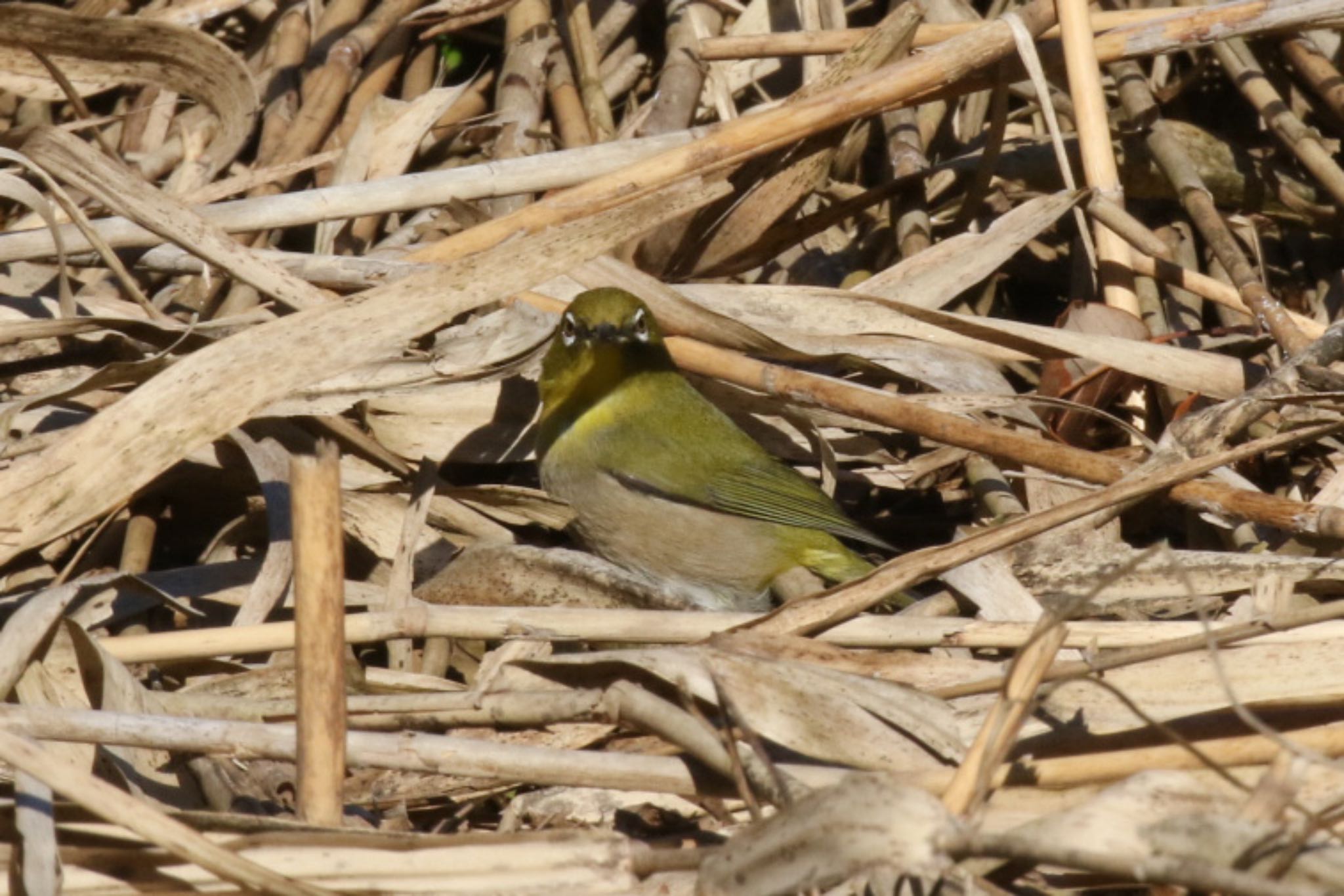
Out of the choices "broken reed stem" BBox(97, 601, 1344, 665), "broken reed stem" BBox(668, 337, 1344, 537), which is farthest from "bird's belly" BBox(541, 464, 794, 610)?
"broken reed stem" BBox(97, 601, 1344, 665)

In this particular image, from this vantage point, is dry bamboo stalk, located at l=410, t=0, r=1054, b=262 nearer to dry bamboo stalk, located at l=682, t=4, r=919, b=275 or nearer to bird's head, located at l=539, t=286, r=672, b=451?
dry bamboo stalk, located at l=682, t=4, r=919, b=275

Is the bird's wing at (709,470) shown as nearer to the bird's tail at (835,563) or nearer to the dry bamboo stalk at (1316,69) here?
the bird's tail at (835,563)

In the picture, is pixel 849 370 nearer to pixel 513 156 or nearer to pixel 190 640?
pixel 513 156

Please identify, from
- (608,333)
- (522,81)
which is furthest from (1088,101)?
(522,81)

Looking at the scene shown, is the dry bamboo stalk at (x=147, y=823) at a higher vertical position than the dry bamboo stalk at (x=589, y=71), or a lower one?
lower

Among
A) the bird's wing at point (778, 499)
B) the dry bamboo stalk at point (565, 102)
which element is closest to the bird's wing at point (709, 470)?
the bird's wing at point (778, 499)

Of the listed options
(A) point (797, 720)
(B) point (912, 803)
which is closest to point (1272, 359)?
(A) point (797, 720)

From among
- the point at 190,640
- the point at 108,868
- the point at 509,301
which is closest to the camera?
the point at 108,868

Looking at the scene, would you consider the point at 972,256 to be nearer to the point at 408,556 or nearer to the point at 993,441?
the point at 993,441
